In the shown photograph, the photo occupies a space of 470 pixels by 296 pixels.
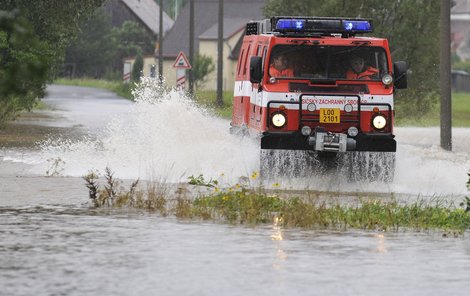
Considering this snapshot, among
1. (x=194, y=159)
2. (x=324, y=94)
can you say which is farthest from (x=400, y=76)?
(x=194, y=159)

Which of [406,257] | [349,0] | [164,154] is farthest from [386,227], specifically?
[349,0]

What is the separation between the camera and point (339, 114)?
20.4 meters

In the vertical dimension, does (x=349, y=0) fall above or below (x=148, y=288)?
above

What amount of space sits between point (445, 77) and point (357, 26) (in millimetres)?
10594

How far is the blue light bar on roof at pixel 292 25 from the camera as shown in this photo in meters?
21.4

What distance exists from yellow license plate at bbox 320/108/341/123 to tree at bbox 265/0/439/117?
2439 cm

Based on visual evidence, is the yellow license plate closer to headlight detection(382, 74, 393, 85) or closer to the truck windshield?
the truck windshield

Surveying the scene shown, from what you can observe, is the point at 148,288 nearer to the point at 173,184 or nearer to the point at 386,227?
the point at 386,227

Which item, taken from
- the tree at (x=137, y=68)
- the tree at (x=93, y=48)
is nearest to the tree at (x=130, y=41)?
the tree at (x=93, y=48)

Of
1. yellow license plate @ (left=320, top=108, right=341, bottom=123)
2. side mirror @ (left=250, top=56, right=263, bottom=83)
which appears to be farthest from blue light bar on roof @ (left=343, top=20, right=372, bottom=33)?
yellow license plate @ (left=320, top=108, right=341, bottom=123)

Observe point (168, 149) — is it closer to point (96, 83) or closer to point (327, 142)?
point (327, 142)

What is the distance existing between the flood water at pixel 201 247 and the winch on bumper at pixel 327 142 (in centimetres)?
66

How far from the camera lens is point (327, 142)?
793 inches

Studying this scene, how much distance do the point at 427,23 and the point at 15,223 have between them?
103 feet
